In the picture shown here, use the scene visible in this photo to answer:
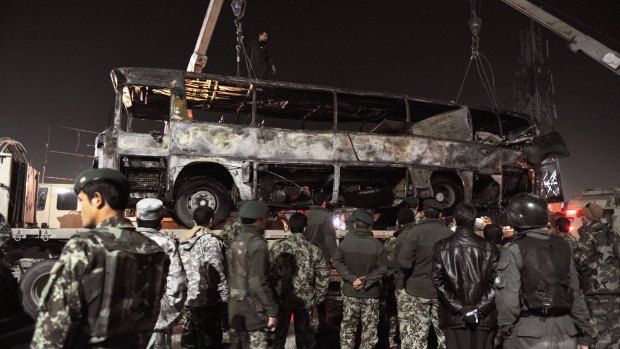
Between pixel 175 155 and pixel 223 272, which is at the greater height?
pixel 175 155

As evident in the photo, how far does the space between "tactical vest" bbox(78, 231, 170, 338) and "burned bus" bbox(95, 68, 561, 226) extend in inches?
203

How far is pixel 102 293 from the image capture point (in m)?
1.97

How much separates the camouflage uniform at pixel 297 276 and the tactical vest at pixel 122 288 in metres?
2.22

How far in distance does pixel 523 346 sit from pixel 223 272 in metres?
2.69

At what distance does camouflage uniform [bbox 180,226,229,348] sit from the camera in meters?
4.23

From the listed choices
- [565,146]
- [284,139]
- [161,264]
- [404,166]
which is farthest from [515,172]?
[161,264]

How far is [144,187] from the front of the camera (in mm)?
7398

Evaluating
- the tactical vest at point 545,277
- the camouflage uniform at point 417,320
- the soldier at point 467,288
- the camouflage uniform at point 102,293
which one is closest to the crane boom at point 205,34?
the camouflage uniform at point 417,320

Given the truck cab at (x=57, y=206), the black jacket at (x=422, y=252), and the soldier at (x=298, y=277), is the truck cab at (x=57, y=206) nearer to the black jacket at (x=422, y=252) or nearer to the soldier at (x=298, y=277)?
the soldier at (x=298, y=277)

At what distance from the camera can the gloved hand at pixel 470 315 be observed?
11.4 ft

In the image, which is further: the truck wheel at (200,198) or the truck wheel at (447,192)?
the truck wheel at (447,192)

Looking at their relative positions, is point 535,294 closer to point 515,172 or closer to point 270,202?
point 270,202

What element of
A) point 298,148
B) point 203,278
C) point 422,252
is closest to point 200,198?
point 298,148

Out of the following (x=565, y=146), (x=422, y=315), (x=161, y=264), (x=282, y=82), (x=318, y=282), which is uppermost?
(x=282, y=82)
